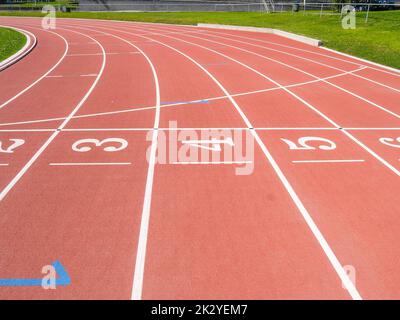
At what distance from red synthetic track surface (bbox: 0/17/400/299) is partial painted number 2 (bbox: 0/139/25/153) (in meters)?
0.10

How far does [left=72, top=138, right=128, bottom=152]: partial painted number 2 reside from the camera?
8.57 meters

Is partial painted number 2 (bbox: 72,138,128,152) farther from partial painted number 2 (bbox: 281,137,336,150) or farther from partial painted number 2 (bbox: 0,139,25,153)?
partial painted number 2 (bbox: 281,137,336,150)

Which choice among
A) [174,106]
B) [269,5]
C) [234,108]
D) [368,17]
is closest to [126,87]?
[174,106]

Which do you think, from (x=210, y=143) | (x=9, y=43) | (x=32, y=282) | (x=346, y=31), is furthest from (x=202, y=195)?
(x=346, y=31)

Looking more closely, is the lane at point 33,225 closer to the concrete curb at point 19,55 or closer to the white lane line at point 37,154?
the white lane line at point 37,154

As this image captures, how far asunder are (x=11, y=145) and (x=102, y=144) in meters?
1.98

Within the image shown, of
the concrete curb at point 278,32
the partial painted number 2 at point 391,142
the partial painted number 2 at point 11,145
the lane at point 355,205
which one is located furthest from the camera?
the concrete curb at point 278,32

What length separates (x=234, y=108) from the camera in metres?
11.5

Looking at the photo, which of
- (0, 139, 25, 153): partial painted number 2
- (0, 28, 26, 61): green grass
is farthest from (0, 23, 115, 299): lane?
(0, 28, 26, 61): green grass

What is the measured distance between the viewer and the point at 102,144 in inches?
348

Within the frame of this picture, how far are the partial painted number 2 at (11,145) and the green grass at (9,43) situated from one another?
11.7 meters

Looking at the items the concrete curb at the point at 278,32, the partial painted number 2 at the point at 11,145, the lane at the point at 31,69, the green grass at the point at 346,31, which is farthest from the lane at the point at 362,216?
the concrete curb at the point at 278,32

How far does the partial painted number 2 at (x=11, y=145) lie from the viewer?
856cm

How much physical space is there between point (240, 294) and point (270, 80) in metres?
11.7
